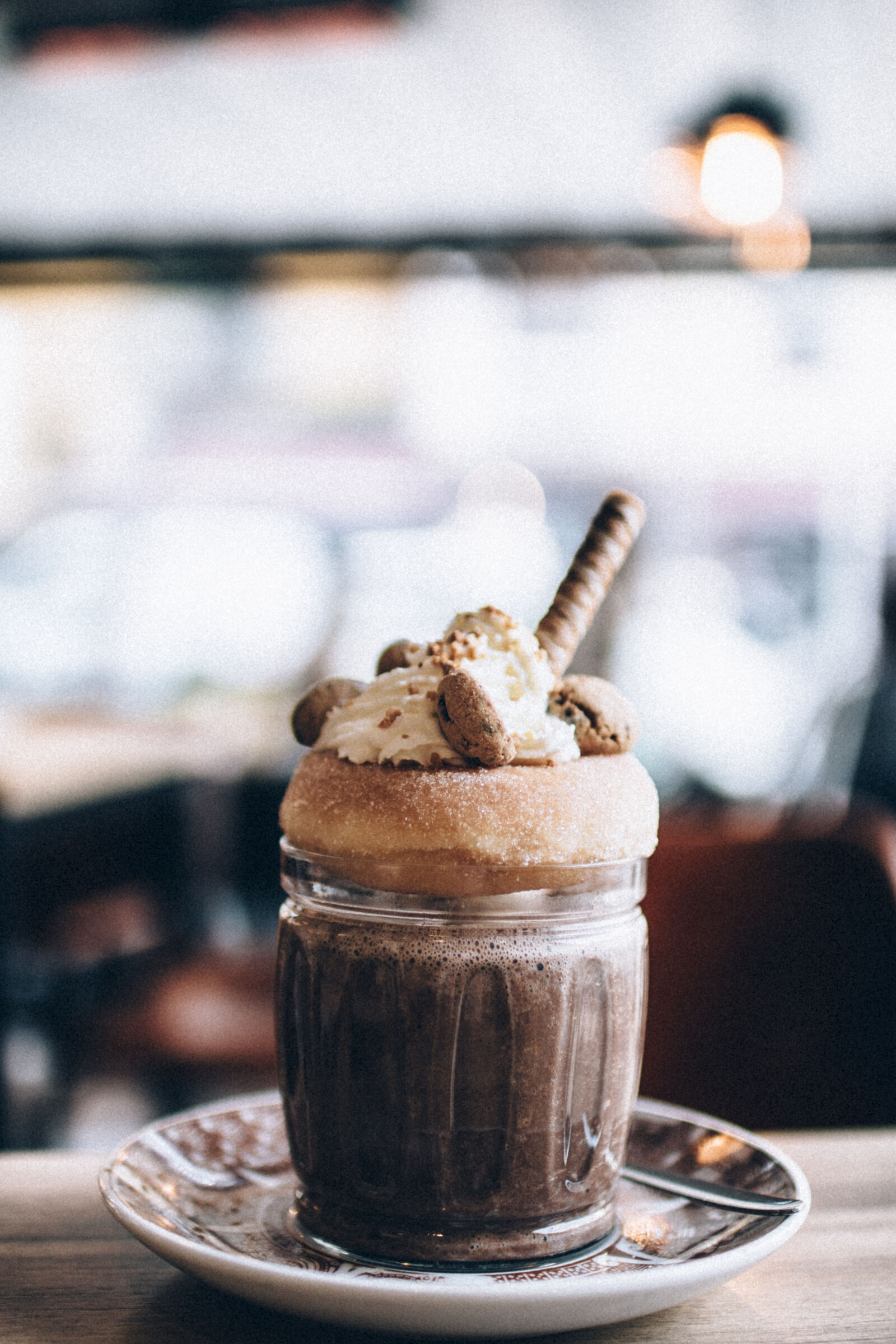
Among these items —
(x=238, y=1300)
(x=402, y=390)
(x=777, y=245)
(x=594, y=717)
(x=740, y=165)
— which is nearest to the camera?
(x=238, y=1300)

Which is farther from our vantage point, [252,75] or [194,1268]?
[252,75]

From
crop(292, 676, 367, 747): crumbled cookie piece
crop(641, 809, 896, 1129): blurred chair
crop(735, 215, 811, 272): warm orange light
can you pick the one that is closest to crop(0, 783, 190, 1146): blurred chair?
crop(641, 809, 896, 1129): blurred chair

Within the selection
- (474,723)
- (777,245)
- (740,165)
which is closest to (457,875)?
(474,723)

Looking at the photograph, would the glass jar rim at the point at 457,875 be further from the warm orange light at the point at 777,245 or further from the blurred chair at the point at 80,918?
the warm orange light at the point at 777,245

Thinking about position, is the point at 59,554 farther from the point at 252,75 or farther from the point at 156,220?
the point at 252,75

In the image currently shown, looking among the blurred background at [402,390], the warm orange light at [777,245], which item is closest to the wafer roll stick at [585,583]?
the blurred background at [402,390]

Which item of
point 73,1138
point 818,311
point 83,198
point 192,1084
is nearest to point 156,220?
point 83,198

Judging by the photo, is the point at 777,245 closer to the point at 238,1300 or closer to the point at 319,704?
the point at 319,704

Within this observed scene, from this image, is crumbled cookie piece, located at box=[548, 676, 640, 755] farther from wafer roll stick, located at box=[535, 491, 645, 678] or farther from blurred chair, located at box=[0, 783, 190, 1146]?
blurred chair, located at box=[0, 783, 190, 1146]
